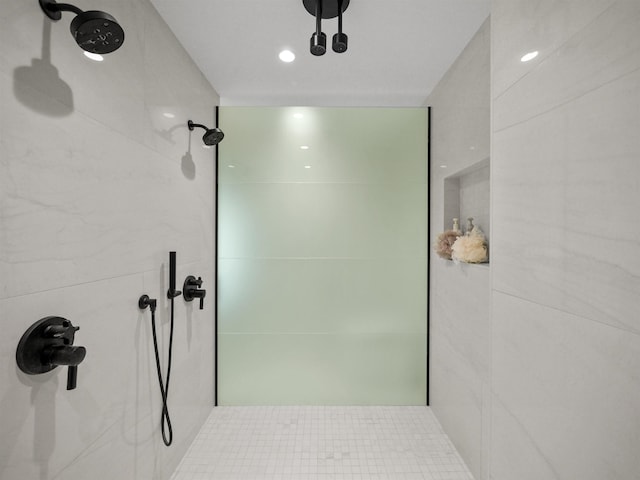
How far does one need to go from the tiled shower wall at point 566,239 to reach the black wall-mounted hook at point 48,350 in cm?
107

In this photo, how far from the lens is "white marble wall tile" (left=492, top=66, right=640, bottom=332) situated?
51 cm

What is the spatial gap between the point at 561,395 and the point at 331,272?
1724mm

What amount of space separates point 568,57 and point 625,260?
15.5 inches

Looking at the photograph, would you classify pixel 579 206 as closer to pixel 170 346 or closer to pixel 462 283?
pixel 462 283

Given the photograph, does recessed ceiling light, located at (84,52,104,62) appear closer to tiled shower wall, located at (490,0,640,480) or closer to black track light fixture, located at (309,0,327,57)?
black track light fixture, located at (309,0,327,57)

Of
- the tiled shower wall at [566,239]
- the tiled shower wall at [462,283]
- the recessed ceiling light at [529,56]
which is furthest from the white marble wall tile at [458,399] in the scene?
the recessed ceiling light at [529,56]

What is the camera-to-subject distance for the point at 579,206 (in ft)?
1.97

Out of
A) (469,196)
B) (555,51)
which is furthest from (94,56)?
(469,196)

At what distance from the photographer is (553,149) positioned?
2.18 feet

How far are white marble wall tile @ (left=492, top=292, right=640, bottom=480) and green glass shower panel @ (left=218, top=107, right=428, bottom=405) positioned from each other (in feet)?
4.69

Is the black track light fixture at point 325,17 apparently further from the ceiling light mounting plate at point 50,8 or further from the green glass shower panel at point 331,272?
the green glass shower panel at point 331,272

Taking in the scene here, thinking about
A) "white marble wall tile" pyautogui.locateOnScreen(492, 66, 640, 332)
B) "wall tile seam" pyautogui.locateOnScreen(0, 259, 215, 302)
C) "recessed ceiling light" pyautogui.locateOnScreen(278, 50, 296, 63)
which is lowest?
"wall tile seam" pyautogui.locateOnScreen(0, 259, 215, 302)

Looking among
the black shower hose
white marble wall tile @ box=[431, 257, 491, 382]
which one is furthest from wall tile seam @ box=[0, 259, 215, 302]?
white marble wall tile @ box=[431, 257, 491, 382]

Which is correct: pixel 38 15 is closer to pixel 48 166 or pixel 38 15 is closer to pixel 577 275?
pixel 48 166
